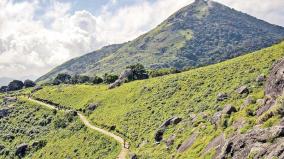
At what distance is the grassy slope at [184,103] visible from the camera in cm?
5853

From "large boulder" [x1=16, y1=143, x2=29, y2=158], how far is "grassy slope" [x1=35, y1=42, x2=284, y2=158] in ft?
82.4

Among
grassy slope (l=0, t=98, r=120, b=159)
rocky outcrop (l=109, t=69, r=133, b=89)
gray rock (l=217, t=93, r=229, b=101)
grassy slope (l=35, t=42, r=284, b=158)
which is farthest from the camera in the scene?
rocky outcrop (l=109, t=69, r=133, b=89)

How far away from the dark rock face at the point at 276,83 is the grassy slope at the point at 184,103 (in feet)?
9.52

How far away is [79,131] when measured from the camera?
122 meters

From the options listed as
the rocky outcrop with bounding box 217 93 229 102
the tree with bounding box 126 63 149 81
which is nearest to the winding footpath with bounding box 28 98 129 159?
the rocky outcrop with bounding box 217 93 229 102

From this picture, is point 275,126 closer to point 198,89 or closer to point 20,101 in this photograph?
point 198,89

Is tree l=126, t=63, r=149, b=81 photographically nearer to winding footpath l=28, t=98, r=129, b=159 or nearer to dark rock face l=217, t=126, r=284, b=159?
winding footpath l=28, t=98, r=129, b=159

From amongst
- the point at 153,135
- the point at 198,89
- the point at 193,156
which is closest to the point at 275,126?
the point at 193,156

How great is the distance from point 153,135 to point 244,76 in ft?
83.1

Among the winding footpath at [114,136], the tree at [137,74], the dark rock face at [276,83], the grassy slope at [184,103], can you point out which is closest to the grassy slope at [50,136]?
the winding footpath at [114,136]

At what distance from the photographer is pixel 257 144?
37.6 m

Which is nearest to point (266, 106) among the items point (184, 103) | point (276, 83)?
point (276, 83)

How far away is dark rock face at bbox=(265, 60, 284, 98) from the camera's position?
48750 mm

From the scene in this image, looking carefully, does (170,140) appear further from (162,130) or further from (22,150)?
(22,150)
